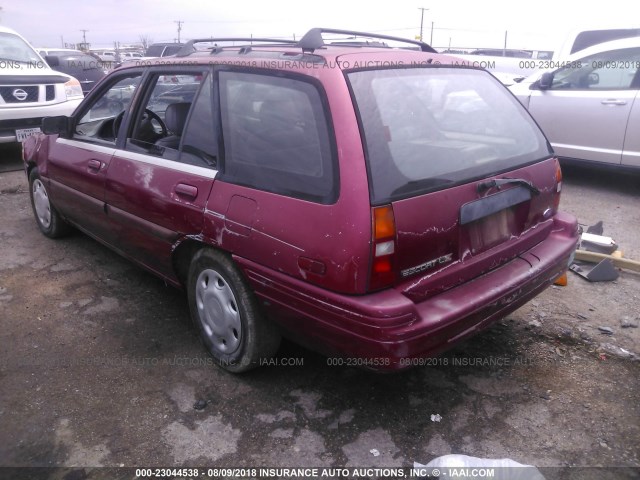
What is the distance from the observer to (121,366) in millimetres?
3076

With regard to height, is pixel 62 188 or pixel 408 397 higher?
pixel 62 188

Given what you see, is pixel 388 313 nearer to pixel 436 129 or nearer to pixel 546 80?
pixel 436 129

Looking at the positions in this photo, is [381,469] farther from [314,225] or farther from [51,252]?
[51,252]

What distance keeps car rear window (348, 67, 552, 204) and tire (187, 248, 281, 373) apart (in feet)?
3.00

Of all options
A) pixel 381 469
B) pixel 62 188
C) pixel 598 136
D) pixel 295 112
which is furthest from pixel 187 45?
pixel 598 136

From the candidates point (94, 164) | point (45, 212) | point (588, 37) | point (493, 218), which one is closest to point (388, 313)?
point (493, 218)

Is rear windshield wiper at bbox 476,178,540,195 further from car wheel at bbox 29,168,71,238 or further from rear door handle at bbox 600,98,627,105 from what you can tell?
rear door handle at bbox 600,98,627,105

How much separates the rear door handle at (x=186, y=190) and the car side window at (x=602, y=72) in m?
5.45

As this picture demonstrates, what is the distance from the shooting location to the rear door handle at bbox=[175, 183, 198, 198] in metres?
2.83

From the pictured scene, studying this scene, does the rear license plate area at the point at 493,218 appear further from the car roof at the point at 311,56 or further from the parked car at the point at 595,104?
the parked car at the point at 595,104

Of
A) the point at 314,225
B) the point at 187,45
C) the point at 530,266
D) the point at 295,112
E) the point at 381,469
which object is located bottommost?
the point at 381,469

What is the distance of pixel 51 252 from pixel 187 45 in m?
2.35

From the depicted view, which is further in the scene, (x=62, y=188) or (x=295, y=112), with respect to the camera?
(x=62, y=188)

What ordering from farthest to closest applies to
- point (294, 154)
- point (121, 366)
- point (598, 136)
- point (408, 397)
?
point (598, 136)
point (121, 366)
point (408, 397)
point (294, 154)
